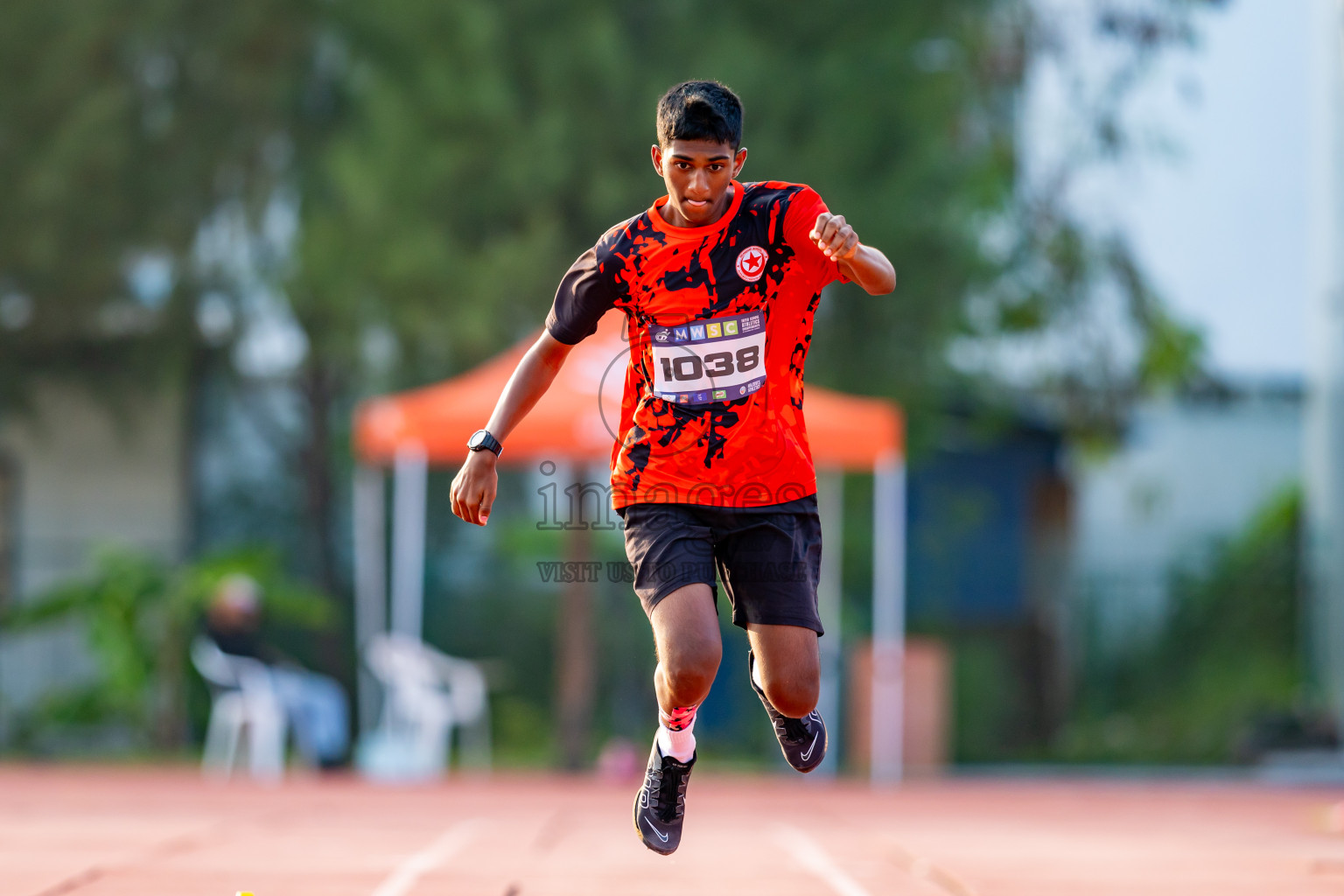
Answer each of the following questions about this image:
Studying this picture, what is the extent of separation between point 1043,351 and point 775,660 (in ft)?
37.2

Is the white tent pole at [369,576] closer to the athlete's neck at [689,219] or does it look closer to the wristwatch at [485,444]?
the wristwatch at [485,444]

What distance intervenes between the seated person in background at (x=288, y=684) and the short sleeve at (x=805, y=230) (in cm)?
885

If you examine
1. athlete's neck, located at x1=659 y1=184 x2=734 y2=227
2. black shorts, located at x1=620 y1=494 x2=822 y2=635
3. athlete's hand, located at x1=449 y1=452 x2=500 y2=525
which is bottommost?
black shorts, located at x1=620 y1=494 x2=822 y2=635

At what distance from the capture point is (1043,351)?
50.4 feet

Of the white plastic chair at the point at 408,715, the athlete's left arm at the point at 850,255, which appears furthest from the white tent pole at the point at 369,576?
the athlete's left arm at the point at 850,255

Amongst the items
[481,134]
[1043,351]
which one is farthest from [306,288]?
[1043,351]

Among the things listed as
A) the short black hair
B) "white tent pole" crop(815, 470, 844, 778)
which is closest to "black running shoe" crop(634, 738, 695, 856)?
the short black hair

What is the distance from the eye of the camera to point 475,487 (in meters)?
4.43

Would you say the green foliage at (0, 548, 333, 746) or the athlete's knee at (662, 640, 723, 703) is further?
the green foliage at (0, 548, 333, 746)

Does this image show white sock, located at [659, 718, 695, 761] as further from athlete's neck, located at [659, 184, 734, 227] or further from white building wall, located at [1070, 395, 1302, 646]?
white building wall, located at [1070, 395, 1302, 646]

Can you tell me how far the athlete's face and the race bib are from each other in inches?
11.4

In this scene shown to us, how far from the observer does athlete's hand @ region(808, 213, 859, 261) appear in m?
4.10

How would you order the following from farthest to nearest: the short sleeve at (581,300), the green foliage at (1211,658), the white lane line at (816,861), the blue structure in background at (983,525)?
the blue structure in background at (983,525) → the green foliage at (1211,658) → the white lane line at (816,861) → the short sleeve at (581,300)

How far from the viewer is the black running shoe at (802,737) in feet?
15.7
